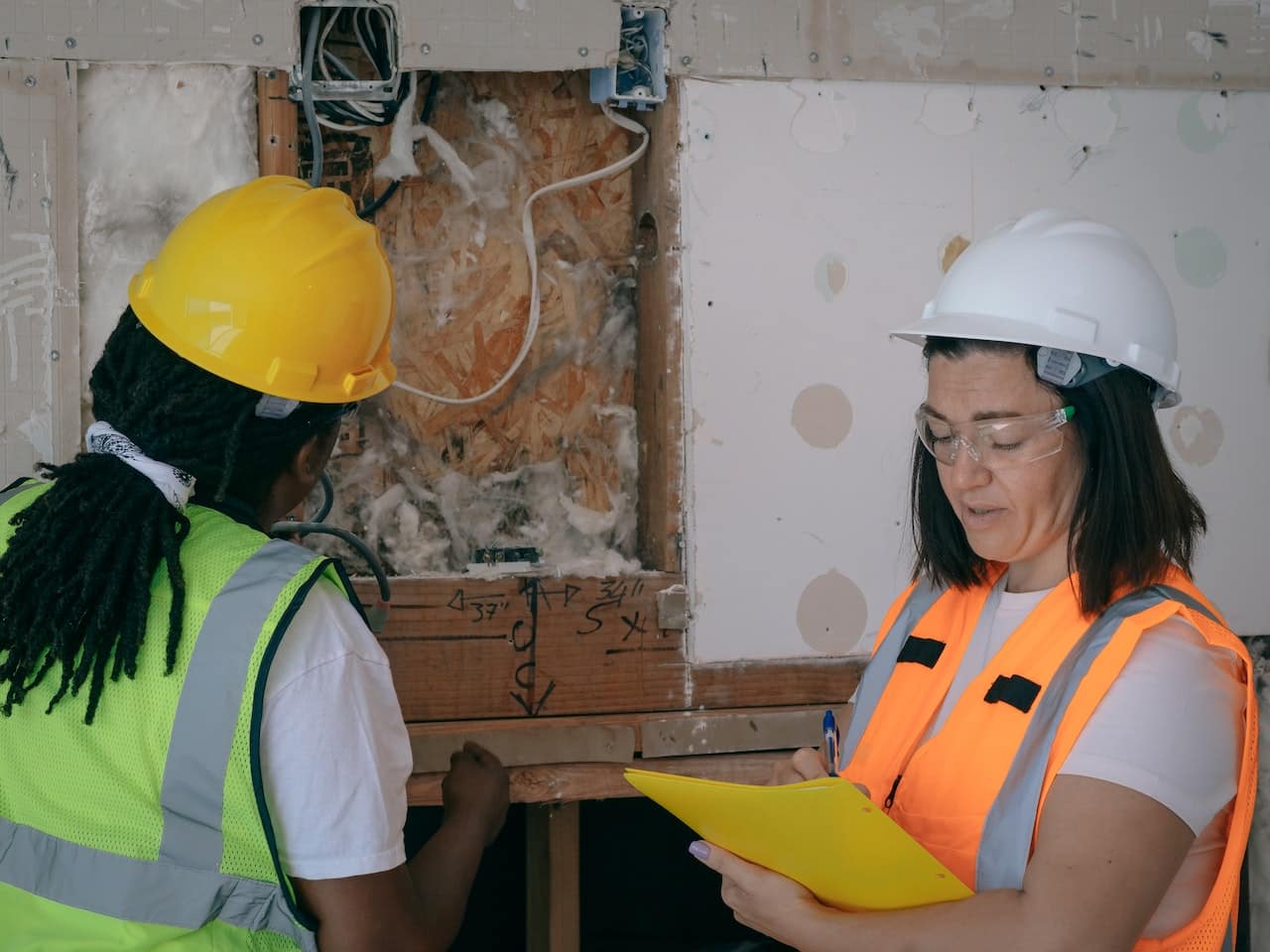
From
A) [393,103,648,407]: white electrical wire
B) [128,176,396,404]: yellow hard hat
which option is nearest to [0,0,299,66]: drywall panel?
[393,103,648,407]: white electrical wire

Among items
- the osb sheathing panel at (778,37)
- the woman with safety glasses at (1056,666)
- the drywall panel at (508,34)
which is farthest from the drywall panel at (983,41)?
the woman with safety glasses at (1056,666)

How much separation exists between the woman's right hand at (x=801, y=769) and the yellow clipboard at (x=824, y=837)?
0.52ft

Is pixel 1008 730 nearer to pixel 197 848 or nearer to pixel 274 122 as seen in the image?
pixel 197 848

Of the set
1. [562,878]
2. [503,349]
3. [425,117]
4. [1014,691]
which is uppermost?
[425,117]

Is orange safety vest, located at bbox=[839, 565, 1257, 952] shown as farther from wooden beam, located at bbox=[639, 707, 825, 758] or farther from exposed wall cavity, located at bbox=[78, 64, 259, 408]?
exposed wall cavity, located at bbox=[78, 64, 259, 408]

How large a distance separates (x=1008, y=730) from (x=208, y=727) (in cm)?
81

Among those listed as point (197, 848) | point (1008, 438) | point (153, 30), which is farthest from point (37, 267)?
point (1008, 438)

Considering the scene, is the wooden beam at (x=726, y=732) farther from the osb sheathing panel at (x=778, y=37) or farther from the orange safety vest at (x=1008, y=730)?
the osb sheathing panel at (x=778, y=37)

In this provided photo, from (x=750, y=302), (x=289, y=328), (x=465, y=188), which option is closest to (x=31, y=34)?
(x=465, y=188)

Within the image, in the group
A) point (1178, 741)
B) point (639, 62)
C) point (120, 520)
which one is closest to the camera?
point (1178, 741)

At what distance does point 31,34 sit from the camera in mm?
2250

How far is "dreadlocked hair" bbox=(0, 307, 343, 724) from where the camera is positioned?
4.07 ft

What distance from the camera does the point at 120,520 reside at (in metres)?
1.28

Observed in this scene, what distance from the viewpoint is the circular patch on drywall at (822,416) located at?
2.55m
